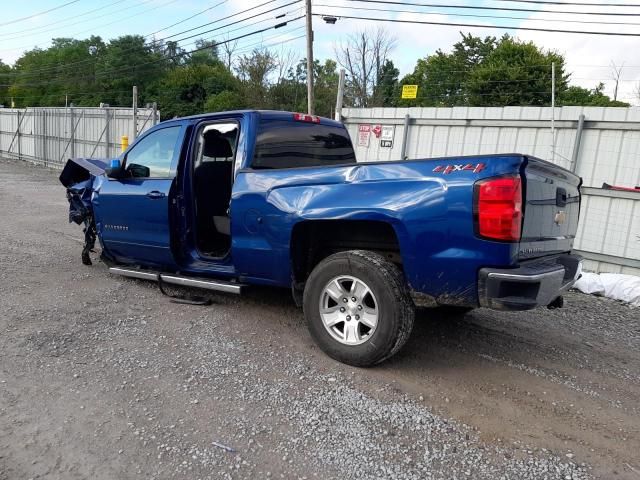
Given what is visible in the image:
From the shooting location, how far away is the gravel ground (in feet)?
8.93

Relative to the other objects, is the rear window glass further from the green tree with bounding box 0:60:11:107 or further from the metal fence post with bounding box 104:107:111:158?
the green tree with bounding box 0:60:11:107

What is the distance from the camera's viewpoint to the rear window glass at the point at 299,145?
462 cm

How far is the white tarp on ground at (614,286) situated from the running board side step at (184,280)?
15.0ft

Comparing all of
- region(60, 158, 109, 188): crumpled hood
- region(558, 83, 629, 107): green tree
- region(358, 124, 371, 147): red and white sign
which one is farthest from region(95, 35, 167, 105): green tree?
region(60, 158, 109, 188): crumpled hood

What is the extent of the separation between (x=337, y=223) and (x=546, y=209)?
1.52 m

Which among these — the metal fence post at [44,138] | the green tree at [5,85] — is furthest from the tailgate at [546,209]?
the green tree at [5,85]

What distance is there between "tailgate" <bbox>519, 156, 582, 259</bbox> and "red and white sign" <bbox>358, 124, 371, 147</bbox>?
6.14 metres

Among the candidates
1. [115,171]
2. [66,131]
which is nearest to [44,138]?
[66,131]

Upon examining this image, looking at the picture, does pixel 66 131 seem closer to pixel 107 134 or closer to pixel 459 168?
pixel 107 134

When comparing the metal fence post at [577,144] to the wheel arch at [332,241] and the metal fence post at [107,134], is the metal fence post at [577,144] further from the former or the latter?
the metal fence post at [107,134]

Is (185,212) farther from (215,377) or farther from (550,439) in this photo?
(550,439)

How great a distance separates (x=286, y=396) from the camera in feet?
11.1

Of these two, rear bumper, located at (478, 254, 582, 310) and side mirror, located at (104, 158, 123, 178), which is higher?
side mirror, located at (104, 158, 123, 178)

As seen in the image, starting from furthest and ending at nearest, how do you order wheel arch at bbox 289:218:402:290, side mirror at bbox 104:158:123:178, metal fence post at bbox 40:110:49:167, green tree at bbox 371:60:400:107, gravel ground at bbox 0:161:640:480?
1. green tree at bbox 371:60:400:107
2. metal fence post at bbox 40:110:49:167
3. side mirror at bbox 104:158:123:178
4. wheel arch at bbox 289:218:402:290
5. gravel ground at bbox 0:161:640:480
